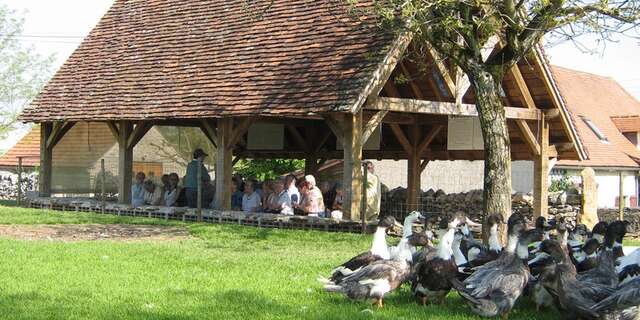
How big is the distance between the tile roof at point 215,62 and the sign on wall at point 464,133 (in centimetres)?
415

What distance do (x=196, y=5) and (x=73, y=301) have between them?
54.4 ft

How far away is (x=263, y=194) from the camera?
20.6 metres

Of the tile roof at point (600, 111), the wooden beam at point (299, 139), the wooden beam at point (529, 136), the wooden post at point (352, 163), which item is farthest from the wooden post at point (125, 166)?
the tile roof at point (600, 111)

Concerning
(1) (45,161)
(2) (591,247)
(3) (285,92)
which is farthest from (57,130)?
(2) (591,247)

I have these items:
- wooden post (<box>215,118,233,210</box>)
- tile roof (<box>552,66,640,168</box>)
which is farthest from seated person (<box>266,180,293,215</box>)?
tile roof (<box>552,66,640,168</box>)

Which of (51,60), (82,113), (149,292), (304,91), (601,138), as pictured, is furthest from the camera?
(51,60)

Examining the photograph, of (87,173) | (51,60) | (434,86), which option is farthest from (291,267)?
(51,60)

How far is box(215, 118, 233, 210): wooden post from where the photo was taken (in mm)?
20141

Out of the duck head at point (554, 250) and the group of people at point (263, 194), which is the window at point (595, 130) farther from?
the duck head at point (554, 250)

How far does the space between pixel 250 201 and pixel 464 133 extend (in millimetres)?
5442

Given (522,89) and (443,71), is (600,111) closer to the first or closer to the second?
(522,89)

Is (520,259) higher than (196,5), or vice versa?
(196,5)

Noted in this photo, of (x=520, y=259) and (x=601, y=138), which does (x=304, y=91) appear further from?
(x=601, y=138)

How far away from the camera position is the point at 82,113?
23.3 m
